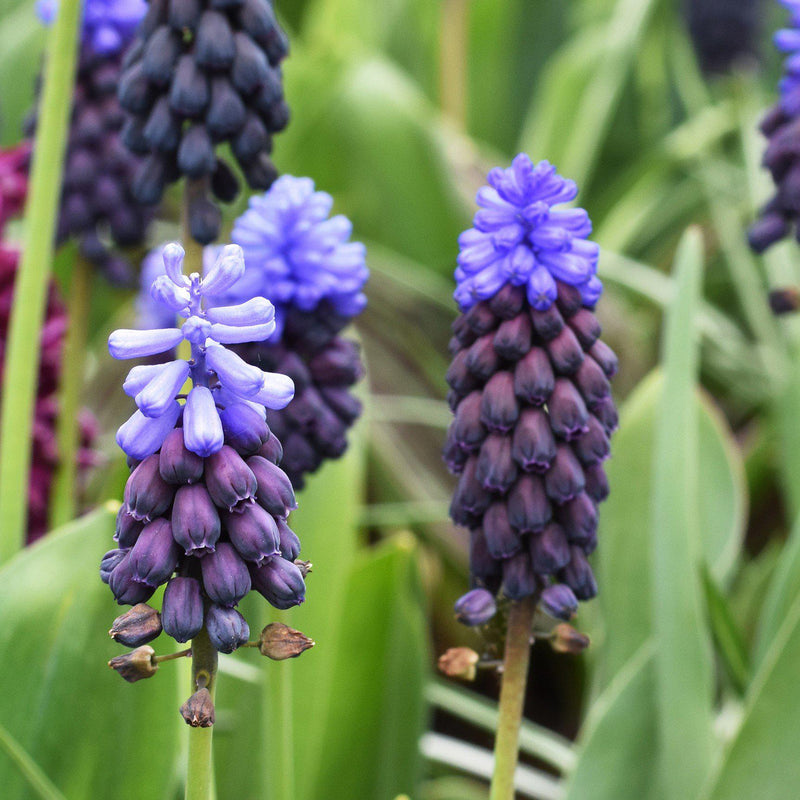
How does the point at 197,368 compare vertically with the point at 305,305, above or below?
below

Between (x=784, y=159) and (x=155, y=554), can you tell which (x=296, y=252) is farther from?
(x=784, y=159)

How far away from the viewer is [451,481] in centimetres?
266

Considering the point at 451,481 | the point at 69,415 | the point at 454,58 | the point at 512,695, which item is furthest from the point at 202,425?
the point at 454,58

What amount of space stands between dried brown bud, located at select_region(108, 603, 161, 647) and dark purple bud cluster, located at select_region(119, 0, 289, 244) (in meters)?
0.49

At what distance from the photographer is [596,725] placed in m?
1.43

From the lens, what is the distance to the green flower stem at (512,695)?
112 centimetres

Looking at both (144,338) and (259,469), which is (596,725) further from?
(144,338)

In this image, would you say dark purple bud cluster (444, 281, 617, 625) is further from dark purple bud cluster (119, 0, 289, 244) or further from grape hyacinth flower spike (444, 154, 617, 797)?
dark purple bud cluster (119, 0, 289, 244)

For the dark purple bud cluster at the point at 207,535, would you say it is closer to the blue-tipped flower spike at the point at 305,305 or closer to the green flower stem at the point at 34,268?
the blue-tipped flower spike at the point at 305,305

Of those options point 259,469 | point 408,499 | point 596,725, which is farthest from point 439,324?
point 259,469

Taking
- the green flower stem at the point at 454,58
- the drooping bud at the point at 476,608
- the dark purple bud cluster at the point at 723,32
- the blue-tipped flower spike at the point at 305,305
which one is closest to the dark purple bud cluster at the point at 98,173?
the blue-tipped flower spike at the point at 305,305

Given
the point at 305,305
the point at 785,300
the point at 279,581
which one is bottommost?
the point at 279,581

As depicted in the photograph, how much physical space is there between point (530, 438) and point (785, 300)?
722 mm

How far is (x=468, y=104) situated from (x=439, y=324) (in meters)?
1.21
